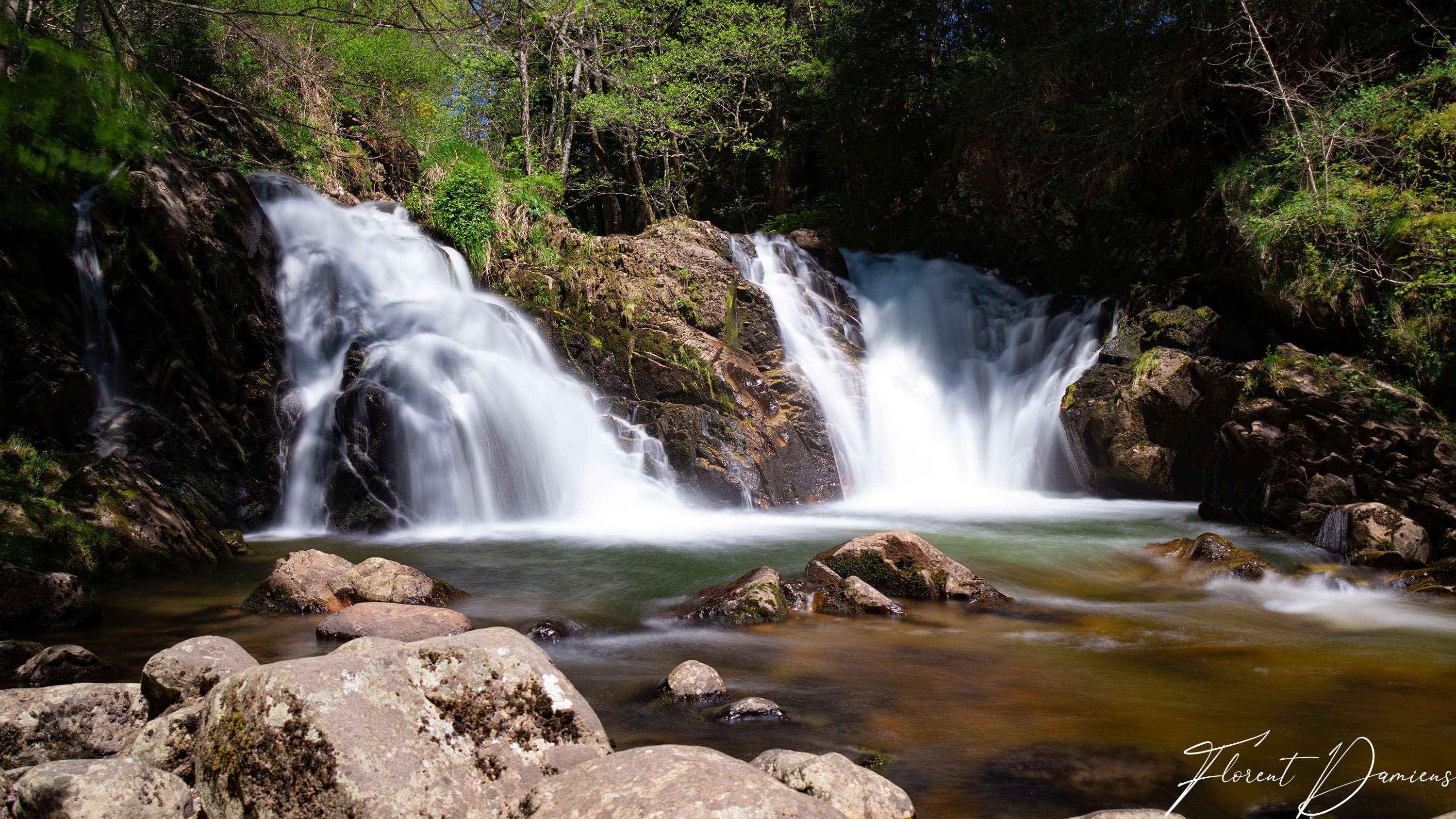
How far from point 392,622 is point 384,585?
875 millimetres

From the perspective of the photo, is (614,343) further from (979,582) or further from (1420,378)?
(1420,378)

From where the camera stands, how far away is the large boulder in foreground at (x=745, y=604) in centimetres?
577

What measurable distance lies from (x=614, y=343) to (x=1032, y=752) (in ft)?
31.0

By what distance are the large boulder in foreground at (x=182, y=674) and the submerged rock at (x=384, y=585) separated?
2.20m

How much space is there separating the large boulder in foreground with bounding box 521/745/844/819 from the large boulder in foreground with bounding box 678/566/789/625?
3.27m

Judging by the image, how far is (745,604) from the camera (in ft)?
19.1

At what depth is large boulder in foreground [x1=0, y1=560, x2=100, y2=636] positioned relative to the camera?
5031 mm

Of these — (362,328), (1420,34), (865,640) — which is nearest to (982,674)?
(865,640)

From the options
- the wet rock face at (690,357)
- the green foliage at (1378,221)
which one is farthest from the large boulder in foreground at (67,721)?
the green foliage at (1378,221)

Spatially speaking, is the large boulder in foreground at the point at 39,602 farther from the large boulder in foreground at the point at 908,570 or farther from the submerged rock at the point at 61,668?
the large boulder in foreground at the point at 908,570

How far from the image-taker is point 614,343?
12242mm

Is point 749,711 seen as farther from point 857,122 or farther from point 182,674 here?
point 857,122

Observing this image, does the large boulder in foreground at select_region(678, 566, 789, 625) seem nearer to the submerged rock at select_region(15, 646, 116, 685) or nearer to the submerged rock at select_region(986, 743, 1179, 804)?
the submerged rock at select_region(986, 743, 1179, 804)
